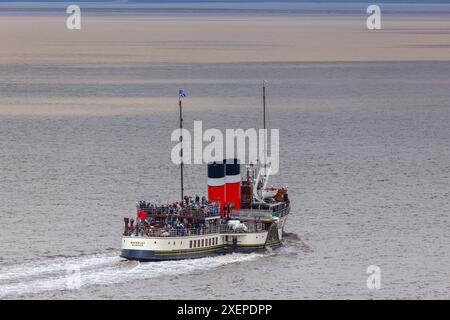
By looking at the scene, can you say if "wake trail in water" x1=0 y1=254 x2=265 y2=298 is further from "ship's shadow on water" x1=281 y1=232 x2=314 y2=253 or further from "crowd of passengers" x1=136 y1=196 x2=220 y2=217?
"ship's shadow on water" x1=281 y1=232 x2=314 y2=253

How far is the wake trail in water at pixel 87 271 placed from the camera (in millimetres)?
84750

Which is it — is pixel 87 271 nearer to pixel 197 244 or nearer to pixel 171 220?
pixel 171 220

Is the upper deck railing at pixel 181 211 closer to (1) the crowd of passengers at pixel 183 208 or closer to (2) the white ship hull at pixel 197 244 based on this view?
(1) the crowd of passengers at pixel 183 208

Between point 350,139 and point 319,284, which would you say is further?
point 350,139

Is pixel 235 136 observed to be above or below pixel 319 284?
above

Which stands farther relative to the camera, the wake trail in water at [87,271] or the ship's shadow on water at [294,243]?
the ship's shadow on water at [294,243]

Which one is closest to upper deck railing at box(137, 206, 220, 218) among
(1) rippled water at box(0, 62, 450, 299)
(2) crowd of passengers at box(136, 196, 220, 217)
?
(2) crowd of passengers at box(136, 196, 220, 217)

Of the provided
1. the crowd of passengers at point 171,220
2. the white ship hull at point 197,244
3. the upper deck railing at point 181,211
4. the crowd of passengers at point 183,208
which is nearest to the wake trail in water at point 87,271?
the white ship hull at point 197,244

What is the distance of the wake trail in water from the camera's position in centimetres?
8475

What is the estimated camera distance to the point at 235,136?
17062 cm

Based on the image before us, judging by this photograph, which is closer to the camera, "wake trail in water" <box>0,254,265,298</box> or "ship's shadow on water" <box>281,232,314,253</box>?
"wake trail in water" <box>0,254,265,298</box>
